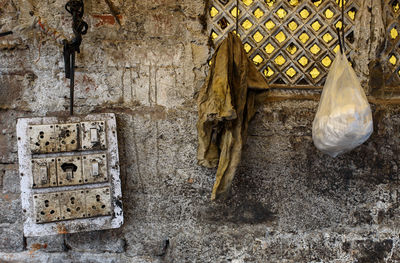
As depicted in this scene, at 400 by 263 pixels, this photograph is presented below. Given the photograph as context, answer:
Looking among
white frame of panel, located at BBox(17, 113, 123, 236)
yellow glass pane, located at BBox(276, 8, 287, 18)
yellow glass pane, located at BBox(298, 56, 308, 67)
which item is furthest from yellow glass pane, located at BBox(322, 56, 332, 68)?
white frame of panel, located at BBox(17, 113, 123, 236)

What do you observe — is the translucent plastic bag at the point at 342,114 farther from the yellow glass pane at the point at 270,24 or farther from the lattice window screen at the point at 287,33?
the yellow glass pane at the point at 270,24

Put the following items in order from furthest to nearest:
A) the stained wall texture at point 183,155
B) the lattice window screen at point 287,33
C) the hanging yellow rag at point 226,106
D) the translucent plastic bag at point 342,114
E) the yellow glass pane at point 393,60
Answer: the yellow glass pane at point 393,60 → the lattice window screen at point 287,33 → the stained wall texture at point 183,155 → the hanging yellow rag at point 226,106 → the translucent plastic bag at point 342,114

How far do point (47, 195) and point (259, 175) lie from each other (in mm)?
1135

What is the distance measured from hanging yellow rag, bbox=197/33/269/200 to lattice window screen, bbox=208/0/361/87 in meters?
0.17

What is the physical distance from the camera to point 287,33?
191 cm

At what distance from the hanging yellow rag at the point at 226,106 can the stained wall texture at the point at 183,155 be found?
160 mm

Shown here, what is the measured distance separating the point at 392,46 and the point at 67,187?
6.65ft

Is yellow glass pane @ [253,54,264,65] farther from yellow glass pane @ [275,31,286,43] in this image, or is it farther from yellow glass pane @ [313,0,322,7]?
yellow glass pane @ [313,0,322,7]

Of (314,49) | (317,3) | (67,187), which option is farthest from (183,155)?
(317,3)

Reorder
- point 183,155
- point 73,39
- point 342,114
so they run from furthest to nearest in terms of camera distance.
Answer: point 183,155, point 73,39, point 342,114

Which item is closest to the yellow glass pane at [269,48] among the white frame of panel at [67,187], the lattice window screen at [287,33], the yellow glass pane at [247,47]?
the lattice window screen at [287,33]

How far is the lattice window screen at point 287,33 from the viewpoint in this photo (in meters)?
1.88

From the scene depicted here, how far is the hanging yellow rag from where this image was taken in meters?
1.59

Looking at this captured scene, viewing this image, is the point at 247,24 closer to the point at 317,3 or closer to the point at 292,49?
the point at 292,49
